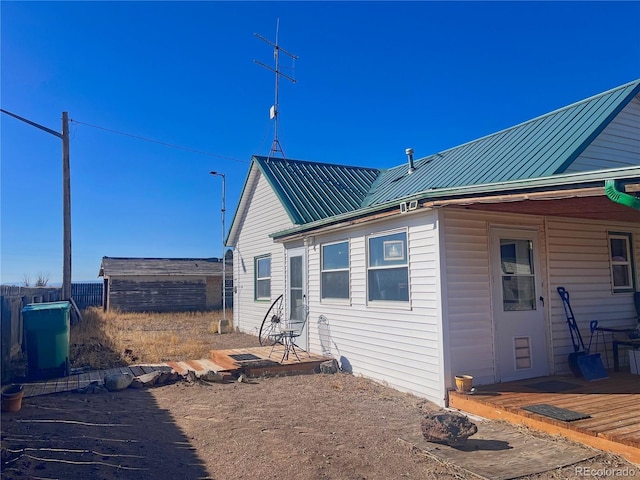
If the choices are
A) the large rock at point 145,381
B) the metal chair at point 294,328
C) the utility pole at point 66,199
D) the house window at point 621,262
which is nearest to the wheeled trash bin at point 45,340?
the large rock at point 145,381

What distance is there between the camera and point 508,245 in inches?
254

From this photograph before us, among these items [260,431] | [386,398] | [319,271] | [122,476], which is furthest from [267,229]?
[122,476]

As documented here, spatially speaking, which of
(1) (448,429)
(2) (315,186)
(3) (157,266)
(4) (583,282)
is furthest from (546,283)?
(3) (157,266)

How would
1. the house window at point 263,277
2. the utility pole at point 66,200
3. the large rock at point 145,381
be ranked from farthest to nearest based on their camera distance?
the utility pole at point 66,200, the house window at point 263,277, the large rock at point 145,381

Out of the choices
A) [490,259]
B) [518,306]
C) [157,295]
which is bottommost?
[157,295]

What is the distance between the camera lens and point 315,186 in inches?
504

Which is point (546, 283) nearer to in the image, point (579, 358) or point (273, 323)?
point (579, 358)

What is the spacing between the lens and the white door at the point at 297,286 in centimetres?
962

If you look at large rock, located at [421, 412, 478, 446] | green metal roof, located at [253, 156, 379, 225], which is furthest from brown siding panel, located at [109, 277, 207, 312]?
large rock, located at [421, 412, 478, 446]

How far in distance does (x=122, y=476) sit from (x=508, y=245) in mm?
5424

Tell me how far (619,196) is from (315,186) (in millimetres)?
9625

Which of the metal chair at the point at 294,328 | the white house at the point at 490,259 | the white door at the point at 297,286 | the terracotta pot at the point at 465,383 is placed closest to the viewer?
the terracotta pot at the point at 465,383

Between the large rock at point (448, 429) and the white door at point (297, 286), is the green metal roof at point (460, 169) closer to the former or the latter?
the white door at point (297, 286)

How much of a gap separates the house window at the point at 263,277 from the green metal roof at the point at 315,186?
1.89 m
